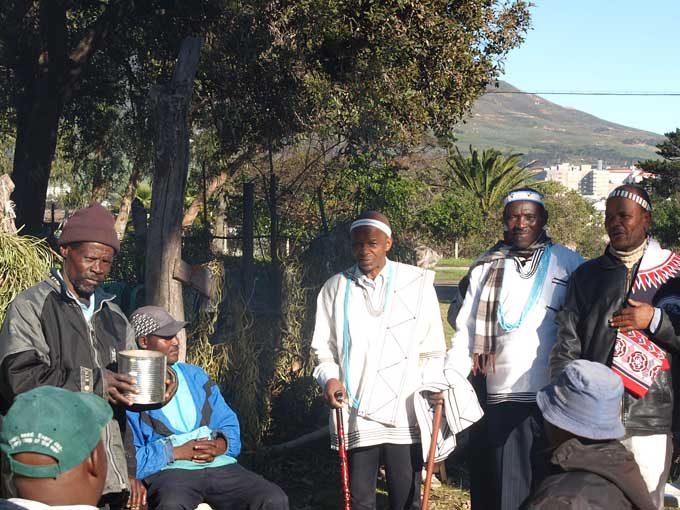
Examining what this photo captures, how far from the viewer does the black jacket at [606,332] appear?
3.89 m

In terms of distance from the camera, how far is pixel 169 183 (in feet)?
18.5

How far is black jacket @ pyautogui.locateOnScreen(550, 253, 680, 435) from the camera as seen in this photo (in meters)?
3.89

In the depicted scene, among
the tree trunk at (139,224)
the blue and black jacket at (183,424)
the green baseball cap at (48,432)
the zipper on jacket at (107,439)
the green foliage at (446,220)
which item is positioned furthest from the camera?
the green foliage at (446,220)

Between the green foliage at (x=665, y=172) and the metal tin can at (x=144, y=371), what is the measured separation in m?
28.3

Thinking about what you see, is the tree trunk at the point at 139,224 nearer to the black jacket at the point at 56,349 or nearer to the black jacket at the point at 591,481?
the black jacket at the point at 56,349

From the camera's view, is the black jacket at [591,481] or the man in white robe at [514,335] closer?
the black jacket at [591,481]

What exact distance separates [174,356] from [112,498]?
39.2 inches

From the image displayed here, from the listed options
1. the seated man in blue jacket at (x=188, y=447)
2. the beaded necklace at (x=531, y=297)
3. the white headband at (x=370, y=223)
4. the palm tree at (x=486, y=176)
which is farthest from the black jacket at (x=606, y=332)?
the palm tree at (x=486, y=176)

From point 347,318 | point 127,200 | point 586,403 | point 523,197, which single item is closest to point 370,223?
point 347,318

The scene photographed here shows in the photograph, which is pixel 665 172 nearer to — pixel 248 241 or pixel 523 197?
pixel 248 241

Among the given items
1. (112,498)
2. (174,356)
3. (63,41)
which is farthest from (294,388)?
(63,41)

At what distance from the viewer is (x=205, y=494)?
4430 mm

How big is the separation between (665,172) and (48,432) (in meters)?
30.8

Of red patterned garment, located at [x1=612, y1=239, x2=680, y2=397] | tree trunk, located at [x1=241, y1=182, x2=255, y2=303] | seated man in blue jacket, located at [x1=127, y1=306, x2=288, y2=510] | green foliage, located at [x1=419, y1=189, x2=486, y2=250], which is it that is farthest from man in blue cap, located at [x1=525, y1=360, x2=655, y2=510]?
green foliage, located at [x1=419, y1=189, x2=486, y2=250]
